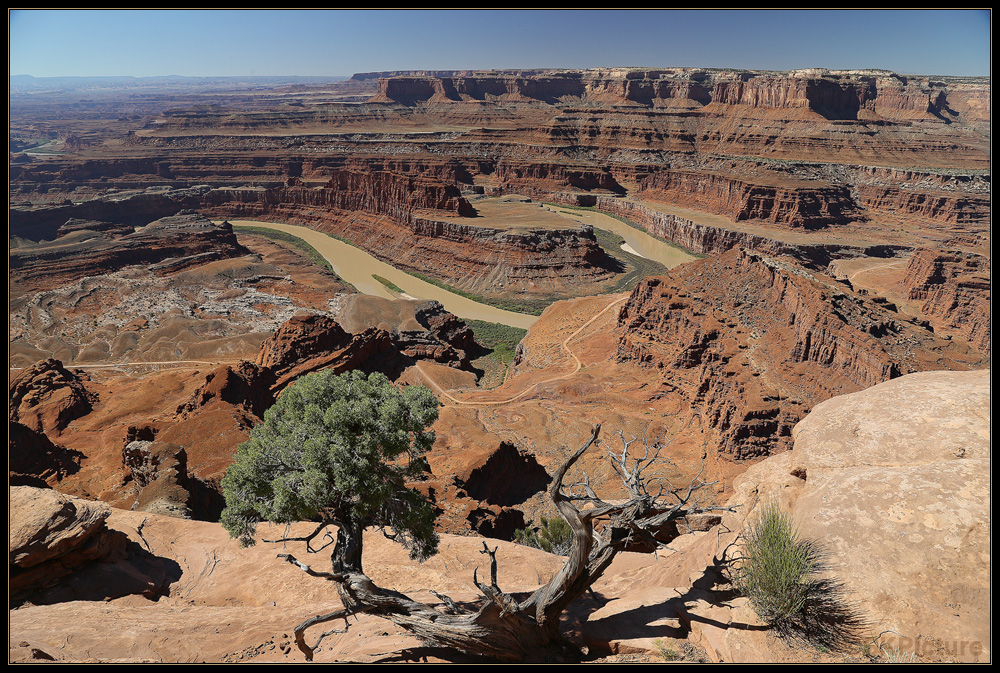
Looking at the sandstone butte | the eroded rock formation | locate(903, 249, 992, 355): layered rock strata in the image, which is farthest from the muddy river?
the eroded rock formation

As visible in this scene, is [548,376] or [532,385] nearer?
[532,385]

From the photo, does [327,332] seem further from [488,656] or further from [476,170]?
[476,170]

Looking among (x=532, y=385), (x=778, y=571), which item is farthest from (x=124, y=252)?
(x=778, y=571)

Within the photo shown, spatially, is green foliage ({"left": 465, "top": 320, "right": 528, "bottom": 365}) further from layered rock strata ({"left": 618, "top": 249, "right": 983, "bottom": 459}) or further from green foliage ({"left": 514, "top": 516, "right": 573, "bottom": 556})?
green foliage ({"left": 514, "top": 516, "right": 573, "bottom": 556})

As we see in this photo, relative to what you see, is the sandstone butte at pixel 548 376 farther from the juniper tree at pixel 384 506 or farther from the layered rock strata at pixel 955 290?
the juniper tree at pixel 384 506

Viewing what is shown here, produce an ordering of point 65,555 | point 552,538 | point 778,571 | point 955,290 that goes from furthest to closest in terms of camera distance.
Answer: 1. point 955,290
2. point 552,538
3. point 65,555
4. point 778,571

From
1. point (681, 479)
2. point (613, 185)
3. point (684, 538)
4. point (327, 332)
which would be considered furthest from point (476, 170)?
point (684, 538)

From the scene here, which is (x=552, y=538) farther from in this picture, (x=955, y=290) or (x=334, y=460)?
(x=955, y=290)
